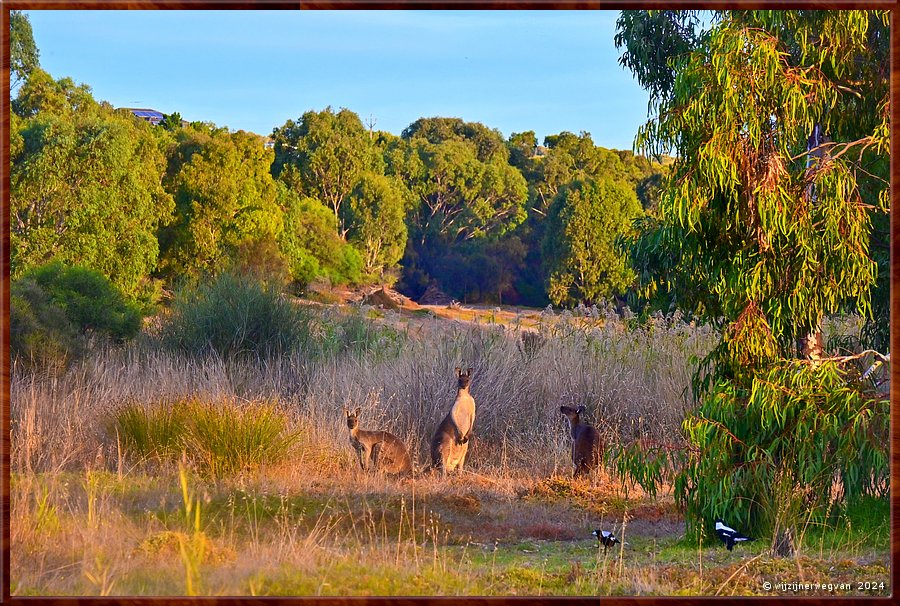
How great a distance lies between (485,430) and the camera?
1132 centimetres

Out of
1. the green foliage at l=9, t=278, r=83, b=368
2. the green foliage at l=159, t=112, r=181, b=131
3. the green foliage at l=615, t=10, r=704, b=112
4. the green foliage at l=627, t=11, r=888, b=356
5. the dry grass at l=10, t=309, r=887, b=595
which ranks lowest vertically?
the dry grass at l=10, t=309, r=887, b=595

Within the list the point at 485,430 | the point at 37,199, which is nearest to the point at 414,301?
the point at 37,199

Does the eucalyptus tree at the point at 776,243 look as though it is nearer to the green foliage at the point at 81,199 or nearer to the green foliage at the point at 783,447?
the green foliage at the point at 783,447

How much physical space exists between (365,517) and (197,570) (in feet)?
8.23

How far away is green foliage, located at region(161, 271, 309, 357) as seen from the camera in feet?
44.7

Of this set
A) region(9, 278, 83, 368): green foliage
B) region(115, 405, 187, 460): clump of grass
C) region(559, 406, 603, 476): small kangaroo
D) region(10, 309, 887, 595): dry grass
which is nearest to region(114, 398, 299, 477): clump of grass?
region(115, 405, 187, 460): clump of grass

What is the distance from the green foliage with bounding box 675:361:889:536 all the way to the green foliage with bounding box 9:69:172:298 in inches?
736

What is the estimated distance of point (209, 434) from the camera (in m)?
9.42

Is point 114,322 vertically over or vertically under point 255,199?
under

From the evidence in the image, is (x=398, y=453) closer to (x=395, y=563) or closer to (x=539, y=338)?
(x=395, y=563)

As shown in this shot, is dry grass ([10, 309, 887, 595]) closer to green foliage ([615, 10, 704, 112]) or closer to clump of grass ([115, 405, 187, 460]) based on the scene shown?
clump of grass ([115, 405, 187, 460])

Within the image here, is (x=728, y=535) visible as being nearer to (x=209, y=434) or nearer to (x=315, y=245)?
(x=209, y=434)

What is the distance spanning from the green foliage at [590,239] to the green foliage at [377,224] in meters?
5.65

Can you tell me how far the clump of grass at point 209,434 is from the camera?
9.38 meters
